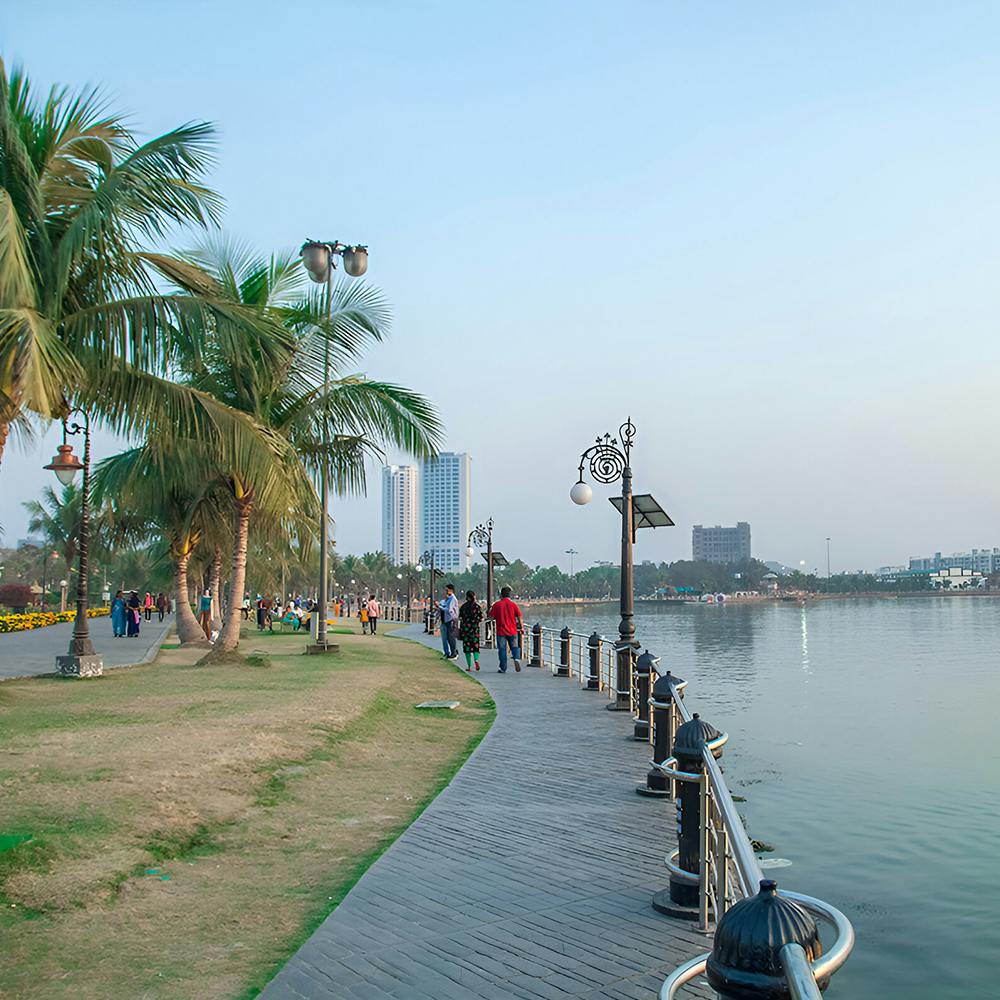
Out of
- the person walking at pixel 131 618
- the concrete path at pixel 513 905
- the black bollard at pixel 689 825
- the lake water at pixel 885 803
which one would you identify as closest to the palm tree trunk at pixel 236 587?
the lake water at pixel 885 803

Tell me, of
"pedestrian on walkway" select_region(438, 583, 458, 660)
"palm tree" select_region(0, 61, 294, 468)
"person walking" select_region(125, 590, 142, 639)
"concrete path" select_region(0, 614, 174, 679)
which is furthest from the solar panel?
"person walking" select_region(125, 590, 142, 639)

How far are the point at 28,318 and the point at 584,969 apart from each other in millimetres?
8670

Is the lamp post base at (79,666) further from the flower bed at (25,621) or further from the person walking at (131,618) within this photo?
the flower bed at (25,621)

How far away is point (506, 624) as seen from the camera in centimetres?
1998

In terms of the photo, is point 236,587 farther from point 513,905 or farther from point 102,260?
point 513,905

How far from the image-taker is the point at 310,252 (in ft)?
65.9

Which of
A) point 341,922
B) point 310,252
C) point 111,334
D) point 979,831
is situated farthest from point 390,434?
point 341,922

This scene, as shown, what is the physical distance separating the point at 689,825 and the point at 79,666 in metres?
13.8

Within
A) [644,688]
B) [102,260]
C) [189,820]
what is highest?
[102,260]

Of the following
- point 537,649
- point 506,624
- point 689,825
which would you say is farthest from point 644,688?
point 537,649

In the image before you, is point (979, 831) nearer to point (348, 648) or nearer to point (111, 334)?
point (111, 334)

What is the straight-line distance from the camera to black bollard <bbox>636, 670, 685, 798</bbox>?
25.9ft

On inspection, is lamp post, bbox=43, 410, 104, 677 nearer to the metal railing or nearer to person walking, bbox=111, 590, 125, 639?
the metal railing

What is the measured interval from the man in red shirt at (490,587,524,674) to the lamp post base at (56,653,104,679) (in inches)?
291
